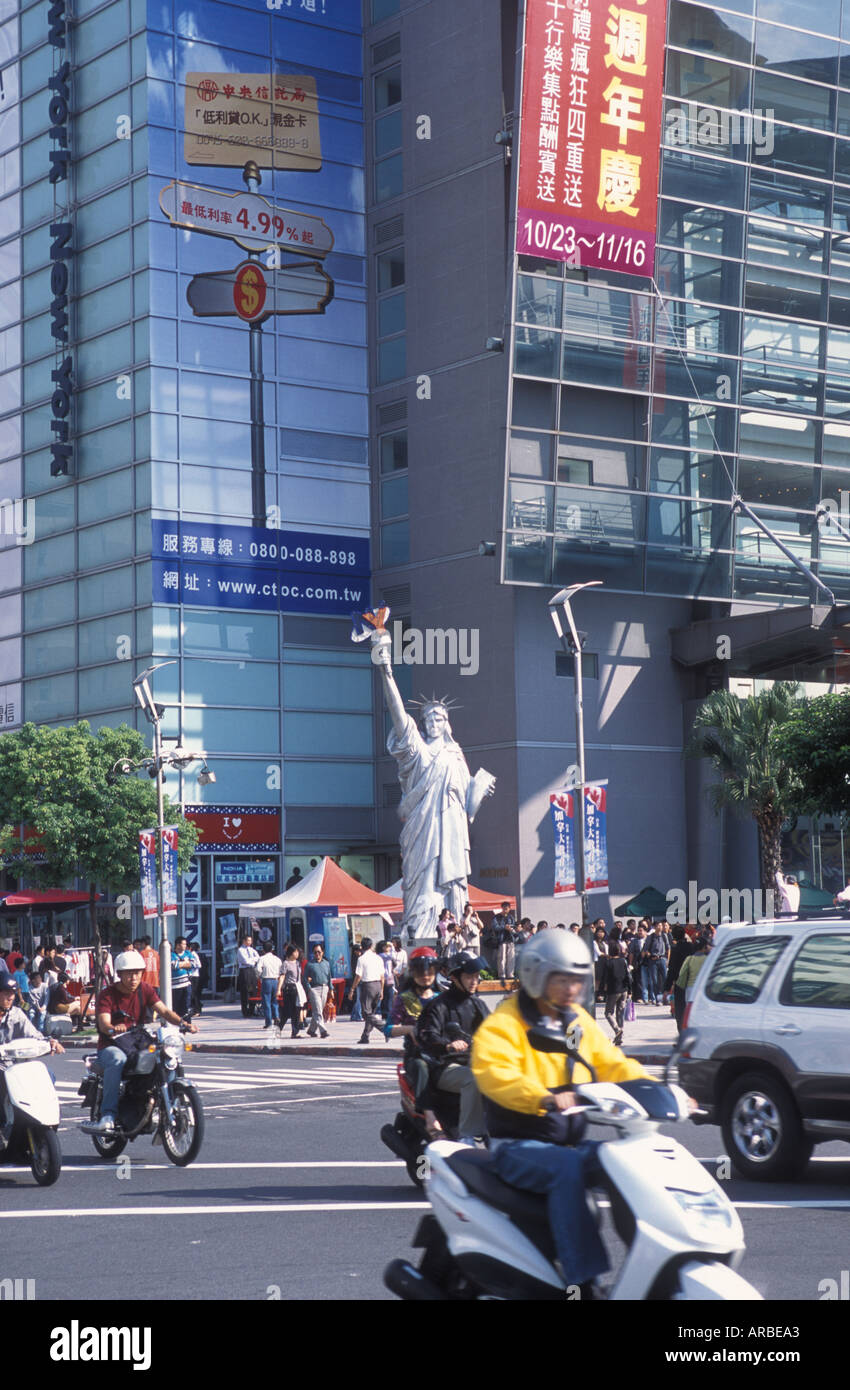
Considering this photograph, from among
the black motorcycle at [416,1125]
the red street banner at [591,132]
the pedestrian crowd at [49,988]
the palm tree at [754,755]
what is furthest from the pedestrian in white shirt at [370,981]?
the red street banner at [591,132]

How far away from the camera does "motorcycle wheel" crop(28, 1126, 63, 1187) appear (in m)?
12.7

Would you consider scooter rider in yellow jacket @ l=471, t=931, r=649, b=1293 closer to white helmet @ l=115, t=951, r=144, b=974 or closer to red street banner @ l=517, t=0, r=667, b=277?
white helmet @ l=115, t=951, r=144, b=974

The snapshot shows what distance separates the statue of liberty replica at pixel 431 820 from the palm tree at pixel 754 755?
24.2ft

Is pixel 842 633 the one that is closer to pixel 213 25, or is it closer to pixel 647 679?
pixel 647 679

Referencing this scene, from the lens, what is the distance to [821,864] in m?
49.1

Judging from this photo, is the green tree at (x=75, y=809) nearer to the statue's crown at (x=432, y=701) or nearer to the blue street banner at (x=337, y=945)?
the blue street banner at (x=337, y=945)

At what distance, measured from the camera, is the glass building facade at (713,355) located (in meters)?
44.4

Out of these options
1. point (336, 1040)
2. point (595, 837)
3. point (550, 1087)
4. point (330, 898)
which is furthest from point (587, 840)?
point (550, 1087)

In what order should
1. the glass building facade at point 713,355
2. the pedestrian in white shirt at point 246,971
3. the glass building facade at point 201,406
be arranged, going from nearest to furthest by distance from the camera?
the pedestrian in white shirt at point 246,971 < the glass building facade at point 713,355 < the glass building facade at point 201,406

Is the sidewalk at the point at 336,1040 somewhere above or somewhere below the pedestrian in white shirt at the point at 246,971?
below

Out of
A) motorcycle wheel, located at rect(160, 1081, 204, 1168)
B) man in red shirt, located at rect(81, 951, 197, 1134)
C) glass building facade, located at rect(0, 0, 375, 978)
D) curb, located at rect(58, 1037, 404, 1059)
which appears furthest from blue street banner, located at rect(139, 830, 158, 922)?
motorcycle wheel, located at rect(160, 1081, 204, 1168)

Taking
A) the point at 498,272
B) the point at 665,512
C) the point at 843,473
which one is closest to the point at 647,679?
the point at 665,512

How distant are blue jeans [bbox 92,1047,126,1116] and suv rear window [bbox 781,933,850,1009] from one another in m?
5.17

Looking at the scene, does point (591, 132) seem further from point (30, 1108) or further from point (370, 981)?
point (30, 1108)
